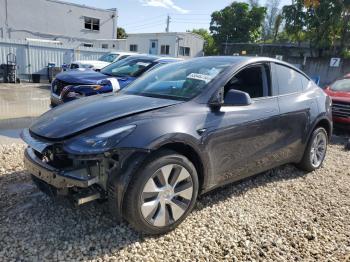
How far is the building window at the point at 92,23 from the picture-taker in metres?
28.0

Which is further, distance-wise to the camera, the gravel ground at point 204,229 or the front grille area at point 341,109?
the front grille area at point 341,109

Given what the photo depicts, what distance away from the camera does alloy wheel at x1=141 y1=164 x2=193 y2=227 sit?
9.26 feet

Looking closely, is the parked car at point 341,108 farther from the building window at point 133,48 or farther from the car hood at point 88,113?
the building window at point 133,48

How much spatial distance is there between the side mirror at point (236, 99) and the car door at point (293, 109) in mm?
878

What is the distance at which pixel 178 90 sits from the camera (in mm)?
3521

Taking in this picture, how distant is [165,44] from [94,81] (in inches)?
857

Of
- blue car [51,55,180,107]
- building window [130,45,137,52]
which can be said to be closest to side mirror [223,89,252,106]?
blue car [51,55,180,107]

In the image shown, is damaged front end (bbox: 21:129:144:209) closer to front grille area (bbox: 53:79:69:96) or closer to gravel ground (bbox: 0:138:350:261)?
gravel ground (bbox: 0:138:350:261)

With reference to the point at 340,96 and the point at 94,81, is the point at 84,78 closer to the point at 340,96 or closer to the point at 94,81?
the point at 94,81

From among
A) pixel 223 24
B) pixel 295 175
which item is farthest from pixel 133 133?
pixel 223 24

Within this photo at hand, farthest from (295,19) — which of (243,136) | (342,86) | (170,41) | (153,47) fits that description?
(243,136)

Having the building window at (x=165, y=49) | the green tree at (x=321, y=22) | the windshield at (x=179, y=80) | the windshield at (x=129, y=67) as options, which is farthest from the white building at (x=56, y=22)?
the windshield at (x=179, y=80)

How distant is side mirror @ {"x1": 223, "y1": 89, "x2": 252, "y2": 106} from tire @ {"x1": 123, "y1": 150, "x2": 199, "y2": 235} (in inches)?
30.5

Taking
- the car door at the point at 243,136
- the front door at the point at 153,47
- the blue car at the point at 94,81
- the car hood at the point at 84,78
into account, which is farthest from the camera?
the front door at the point at 153,47
